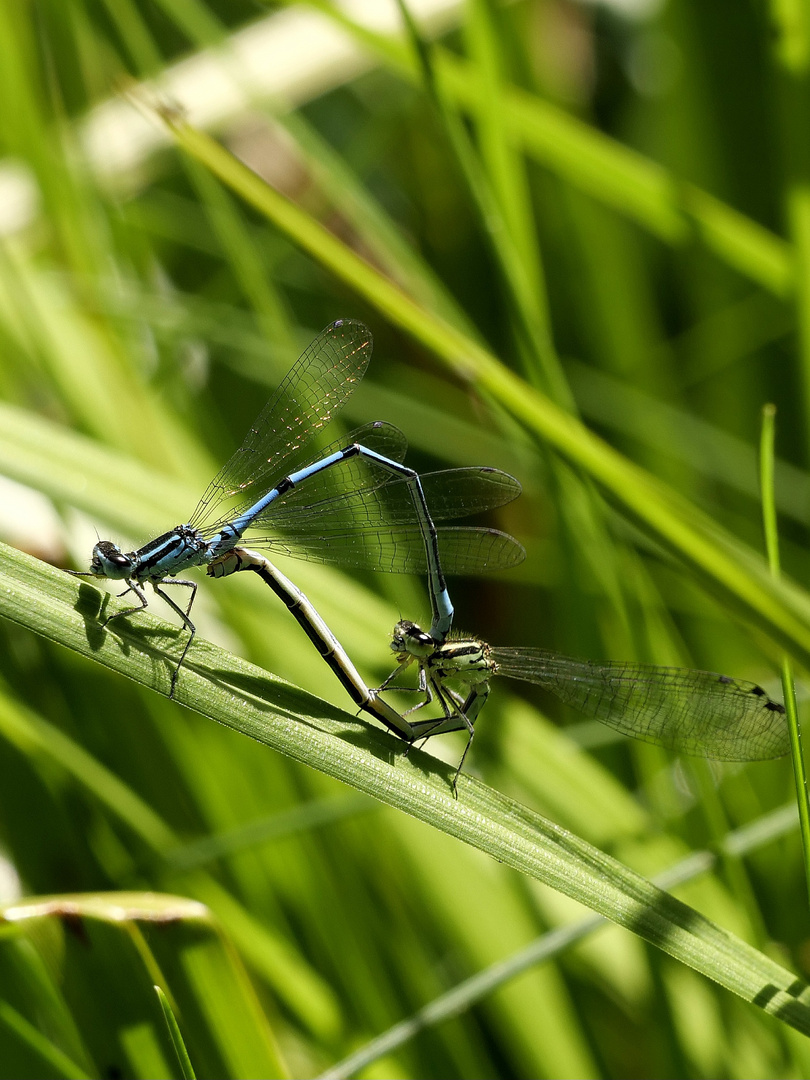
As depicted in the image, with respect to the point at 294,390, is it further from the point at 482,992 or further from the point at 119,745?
the point at 482,992

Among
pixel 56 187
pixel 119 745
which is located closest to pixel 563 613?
pixel 119 745

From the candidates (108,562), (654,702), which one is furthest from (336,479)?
(654,702)

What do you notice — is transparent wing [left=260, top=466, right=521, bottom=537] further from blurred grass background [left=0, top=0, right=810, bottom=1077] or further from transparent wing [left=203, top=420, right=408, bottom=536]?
blurred grass background [left=0, top=0, right=810, bottom=1077]

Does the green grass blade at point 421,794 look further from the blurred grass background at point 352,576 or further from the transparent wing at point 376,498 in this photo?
the transparent wing at point 376,498

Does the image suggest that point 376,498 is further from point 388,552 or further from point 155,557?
point 155,557

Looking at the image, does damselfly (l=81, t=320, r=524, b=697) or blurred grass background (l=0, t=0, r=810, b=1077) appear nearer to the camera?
blurred grass background (l=0, t=0, r=810, b=1077)

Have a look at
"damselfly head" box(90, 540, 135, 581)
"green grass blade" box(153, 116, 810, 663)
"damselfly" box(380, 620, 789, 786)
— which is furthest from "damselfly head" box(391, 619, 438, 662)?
"green grass blade" box(153, 116, 810, 663)

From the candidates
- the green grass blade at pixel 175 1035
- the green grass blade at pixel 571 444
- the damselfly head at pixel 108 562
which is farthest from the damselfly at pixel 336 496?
the green grass blade at pixel 175 1035
